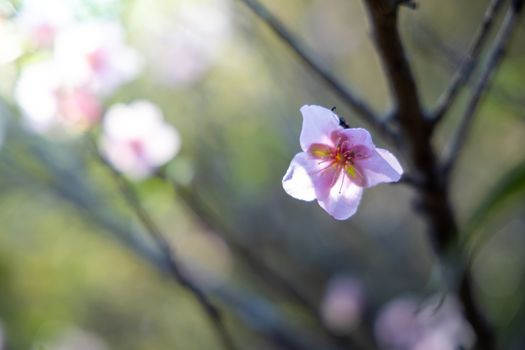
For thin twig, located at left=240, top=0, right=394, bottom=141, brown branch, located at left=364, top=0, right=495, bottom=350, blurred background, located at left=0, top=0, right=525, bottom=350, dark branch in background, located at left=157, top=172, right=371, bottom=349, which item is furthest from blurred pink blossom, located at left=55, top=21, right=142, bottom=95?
brown branch, located at left=364, top=0, right=495, bottom=350

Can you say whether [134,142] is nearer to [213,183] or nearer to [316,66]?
[316,66]

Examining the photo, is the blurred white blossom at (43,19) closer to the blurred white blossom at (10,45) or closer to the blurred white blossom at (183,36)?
the blurred white blossom at (10,45)

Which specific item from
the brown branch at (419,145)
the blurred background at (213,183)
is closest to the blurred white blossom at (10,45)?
the blurred background at (213,183)

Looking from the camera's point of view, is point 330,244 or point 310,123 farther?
point 330,244

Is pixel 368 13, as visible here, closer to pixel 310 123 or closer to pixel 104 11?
pixel 310 123

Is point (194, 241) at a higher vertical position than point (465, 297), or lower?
lower

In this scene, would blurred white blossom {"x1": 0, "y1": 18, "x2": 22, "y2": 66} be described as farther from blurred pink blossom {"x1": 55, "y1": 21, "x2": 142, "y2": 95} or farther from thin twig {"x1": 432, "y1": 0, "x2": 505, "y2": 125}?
thin twig {"x1": 432, "y1": 0, "x2": 505, "y2": 125}

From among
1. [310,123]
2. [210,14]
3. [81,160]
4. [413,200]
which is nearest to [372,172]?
[310,123]
